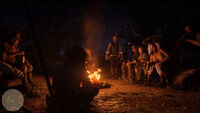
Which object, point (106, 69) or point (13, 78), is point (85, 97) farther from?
point (106, 69)

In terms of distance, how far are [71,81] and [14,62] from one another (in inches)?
146

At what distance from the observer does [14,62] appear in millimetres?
6012

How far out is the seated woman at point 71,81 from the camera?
3.39 metres

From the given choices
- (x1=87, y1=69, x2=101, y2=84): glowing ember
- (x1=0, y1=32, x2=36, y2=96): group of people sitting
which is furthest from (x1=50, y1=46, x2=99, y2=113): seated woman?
(x1=87, y1=69, x2=101, y2=84): glowing ember

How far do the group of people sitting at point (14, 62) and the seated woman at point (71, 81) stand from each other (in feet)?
7.19

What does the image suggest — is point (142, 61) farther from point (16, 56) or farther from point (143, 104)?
point (16, 56)

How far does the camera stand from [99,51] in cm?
2003

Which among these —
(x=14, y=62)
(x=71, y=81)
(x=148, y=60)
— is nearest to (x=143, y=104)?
(x=71, y=81)

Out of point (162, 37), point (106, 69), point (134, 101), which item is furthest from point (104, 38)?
point (134, 101)

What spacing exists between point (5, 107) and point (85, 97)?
248cm

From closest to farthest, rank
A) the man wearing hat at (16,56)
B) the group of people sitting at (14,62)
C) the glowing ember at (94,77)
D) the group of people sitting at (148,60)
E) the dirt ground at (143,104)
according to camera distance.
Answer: the dirt ground at (143,104), the group of people sitting at (14,62), the man wearing hat at (16,56), the group of people sitting at (148,60), the glowing ember at (94,77)

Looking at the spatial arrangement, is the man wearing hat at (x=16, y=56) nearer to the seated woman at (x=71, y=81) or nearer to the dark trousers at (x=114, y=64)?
the seated woman at (x=71, y=81)

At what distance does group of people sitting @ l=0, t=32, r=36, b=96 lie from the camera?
16.2ft

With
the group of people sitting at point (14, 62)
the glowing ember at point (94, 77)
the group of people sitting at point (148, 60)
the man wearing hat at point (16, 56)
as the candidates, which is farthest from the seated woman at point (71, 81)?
the group of people sitting at point (148, 60)
